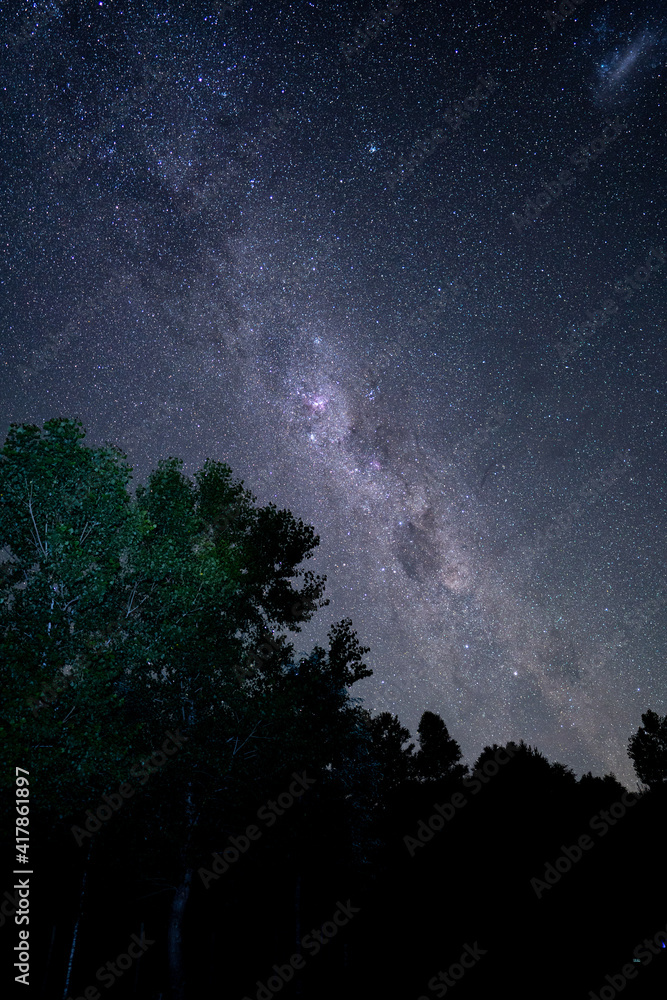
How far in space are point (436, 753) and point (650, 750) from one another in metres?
28.3

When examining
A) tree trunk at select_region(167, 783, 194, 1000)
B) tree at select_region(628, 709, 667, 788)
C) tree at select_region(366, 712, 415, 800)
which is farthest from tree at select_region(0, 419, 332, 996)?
tree at select_region(628, 709, 667, 788)

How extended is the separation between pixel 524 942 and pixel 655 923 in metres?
4.97

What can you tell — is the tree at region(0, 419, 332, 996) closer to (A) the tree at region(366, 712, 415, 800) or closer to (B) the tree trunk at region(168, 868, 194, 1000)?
(B) the tree trunk at region(168, 868, 194, 1000)

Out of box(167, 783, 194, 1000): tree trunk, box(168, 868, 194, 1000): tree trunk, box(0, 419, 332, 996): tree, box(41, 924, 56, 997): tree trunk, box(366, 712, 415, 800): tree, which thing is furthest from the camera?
box(366, 712, 415, 800): tree

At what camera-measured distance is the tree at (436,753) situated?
52.7 meters

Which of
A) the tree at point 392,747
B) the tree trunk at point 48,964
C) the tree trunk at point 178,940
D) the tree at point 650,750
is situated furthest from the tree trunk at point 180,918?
the tree at point 650,750

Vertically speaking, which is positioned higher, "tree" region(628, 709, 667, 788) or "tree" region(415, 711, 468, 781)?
"tree" region(415, 711, 468, 781)

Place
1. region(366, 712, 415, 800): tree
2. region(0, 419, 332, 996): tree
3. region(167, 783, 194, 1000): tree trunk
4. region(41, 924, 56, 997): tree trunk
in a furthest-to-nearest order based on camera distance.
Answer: region(366, 712, 415, 800): tree, region(41, 924, 56, 997): tree trunk, region(167, 783, 194, 1000): tree trunk, region(0, 419, 332, 996): tree

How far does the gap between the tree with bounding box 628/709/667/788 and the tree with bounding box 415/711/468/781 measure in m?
24.2

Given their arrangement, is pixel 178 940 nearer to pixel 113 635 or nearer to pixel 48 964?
pixel 48 964

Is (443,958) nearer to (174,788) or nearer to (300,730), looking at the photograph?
(300,730)

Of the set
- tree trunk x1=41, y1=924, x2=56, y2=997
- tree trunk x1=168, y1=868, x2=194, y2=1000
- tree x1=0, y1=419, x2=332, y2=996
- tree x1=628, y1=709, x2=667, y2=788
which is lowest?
tree x1=628, y1=709, x2=667, y2=788

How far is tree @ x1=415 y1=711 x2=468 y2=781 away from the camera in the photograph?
5269 centimetres

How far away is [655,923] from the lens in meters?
17.6
